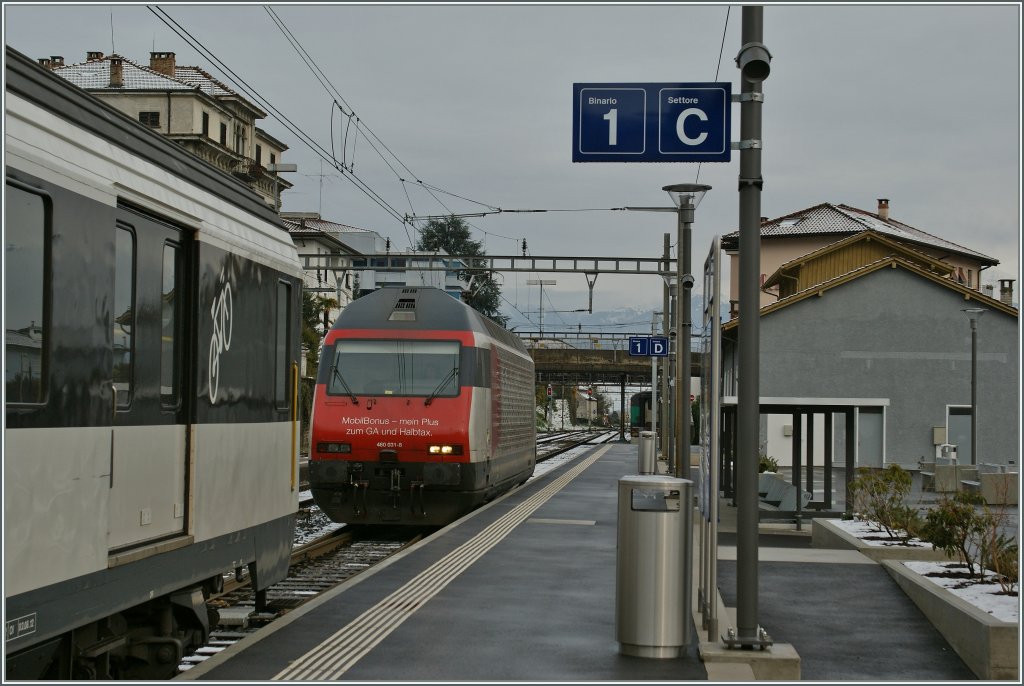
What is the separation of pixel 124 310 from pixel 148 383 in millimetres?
521

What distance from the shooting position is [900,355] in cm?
4472

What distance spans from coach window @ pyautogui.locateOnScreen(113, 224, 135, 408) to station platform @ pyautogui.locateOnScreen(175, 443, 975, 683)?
5.76ft

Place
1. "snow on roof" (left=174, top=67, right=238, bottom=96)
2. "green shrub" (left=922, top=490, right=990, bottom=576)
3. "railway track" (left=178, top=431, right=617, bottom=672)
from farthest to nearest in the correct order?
"snow on roof" (left=174, top=67, right=238, bottom=96)
"green shrub" (left=922, top=490, right=990, bottom=576)
"railway track" (left=178, top=431, right=617, bottom=672)

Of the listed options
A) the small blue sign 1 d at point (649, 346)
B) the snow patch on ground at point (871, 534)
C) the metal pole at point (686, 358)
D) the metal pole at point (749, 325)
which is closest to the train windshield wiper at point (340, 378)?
the metal pole at point (686, 358)

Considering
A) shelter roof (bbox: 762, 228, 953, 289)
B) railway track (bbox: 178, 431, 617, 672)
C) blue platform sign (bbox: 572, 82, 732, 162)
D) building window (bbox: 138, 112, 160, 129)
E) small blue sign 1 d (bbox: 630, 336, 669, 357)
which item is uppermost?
building window (bbox: 138, 112, 160, 129)

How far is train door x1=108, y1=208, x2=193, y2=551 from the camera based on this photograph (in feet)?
21.5

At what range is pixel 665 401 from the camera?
43344 mm

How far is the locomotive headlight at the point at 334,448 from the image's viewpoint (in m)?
17.8

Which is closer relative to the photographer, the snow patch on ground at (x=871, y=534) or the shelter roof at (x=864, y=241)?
the snow patch on ground at (x=871, y=534)

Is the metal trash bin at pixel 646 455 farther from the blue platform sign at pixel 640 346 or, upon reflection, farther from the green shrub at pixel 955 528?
the green shrub at pixel 955 528

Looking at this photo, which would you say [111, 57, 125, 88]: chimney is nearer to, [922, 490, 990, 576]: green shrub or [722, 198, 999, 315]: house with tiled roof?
[722, 198, 999, 315]: house with tiled roof

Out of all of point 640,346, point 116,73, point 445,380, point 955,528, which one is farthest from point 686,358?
point 116,73

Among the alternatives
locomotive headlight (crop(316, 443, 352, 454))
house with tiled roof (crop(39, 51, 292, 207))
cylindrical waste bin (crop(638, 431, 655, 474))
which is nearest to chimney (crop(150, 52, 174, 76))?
house with tiled roof (crop(39, 51, 292, 207))

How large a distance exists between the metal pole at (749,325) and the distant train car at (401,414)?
1013 cm
